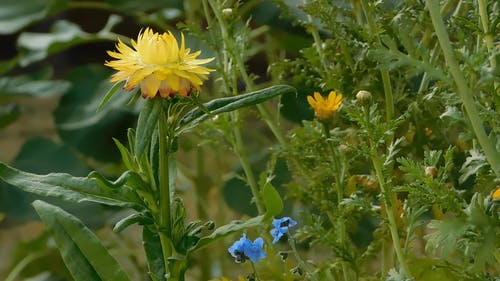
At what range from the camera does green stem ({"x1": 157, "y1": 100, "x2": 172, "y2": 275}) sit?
0.57 metres

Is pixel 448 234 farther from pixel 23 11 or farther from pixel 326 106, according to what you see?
pixel 23 11

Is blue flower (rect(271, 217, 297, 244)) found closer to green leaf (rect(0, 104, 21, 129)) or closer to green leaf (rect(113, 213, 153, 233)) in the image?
green leaf (rect(113, 213, 153, 233))

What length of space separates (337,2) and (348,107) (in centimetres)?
28

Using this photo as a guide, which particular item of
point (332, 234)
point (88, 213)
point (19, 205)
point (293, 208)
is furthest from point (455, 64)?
point (19, 205)

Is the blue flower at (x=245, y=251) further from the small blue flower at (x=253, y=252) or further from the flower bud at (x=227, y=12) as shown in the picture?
the flower bud at (x=227, y=12)

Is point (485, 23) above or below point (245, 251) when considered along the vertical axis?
above

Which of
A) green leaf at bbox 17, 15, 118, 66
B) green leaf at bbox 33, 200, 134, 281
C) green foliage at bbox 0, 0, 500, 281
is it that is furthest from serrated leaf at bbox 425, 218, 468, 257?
green leaf at bbox 17, 15, 118, 66

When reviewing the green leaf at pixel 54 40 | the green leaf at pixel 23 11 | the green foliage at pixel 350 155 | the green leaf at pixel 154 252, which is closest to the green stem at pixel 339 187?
the green foliage at pixel 350 155

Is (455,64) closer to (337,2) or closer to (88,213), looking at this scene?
(337,2)

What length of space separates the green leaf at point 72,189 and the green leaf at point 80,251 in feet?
0.15

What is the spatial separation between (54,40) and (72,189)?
898 millimetres

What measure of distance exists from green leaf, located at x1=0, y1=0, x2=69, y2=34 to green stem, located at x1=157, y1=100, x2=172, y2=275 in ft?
3.19

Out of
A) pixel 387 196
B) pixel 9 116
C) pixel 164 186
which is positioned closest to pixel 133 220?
pixel 164 186

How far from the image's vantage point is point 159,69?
21.3 inches
